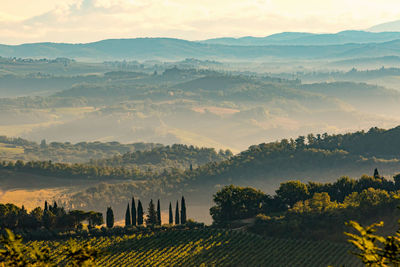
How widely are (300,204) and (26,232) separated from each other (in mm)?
70801

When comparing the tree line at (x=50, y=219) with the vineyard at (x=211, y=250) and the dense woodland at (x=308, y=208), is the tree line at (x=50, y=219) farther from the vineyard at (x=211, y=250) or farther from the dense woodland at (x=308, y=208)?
the dense woodland at (x=308, y=208)

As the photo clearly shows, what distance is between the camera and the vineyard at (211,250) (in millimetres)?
125000

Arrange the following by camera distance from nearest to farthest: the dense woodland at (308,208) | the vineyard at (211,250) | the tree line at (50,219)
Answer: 1. the vineyard at (211,250)
2. the dense woodland at (308,208)
3. the tree line at (50,219)

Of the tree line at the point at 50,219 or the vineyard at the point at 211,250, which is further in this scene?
the tree line at the point at 50,219

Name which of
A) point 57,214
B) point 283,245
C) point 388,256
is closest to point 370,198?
point 283,245

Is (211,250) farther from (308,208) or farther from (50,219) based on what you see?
(50,219)

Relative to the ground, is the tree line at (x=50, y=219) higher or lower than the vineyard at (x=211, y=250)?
lower

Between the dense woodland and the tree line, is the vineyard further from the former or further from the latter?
the tree line

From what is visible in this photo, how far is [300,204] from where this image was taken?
16525cm

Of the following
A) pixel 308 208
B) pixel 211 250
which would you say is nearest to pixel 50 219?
pixel 211 250

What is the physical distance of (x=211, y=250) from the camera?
5285 inches

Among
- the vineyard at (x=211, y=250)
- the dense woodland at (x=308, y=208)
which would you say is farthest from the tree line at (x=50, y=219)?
the dense woodland at (x=308, y=208)

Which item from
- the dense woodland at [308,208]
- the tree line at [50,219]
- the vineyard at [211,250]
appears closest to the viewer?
the vineyard at [211,250]

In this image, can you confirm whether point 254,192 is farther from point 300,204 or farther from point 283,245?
point 283,245
